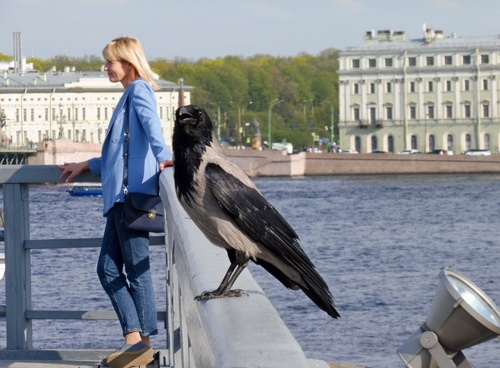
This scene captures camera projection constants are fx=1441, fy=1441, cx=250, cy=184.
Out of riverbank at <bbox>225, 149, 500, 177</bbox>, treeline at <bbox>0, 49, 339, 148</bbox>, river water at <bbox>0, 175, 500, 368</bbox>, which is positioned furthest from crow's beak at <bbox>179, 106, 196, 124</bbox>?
treeline at <bbox>0, 49, 339, 148</bbox>

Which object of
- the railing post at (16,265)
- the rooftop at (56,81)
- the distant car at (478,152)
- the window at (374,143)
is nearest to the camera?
the railing post at (16,265)

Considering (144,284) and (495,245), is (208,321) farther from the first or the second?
(495,245)

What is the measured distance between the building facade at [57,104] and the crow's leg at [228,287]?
68.3 m

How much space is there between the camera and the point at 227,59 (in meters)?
101

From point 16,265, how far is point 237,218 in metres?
1.56

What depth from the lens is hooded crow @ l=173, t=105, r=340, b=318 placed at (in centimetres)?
216

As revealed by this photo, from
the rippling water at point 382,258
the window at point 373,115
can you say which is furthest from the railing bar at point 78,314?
the window at point 373,115

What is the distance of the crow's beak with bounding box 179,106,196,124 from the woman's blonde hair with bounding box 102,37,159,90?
0.95 metres

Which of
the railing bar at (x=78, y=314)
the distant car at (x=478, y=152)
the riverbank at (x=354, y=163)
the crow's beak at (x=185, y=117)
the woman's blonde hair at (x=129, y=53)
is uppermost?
the woman's blonde hair at (x=129, y=53)

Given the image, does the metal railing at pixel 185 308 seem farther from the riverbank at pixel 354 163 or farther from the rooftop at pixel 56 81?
the rooftop at pixel 56 81

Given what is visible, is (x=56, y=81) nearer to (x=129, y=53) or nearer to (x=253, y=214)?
(x=129, y=53)

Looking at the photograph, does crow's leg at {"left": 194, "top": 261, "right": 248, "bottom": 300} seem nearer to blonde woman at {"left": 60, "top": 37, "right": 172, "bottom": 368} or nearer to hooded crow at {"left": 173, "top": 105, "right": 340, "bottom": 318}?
hooded crow at {"left": 173, "top": 105, "right": 340, "bottom": 318}

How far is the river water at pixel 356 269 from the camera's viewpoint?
11.2 meters

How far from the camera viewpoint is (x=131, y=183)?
327 cm
